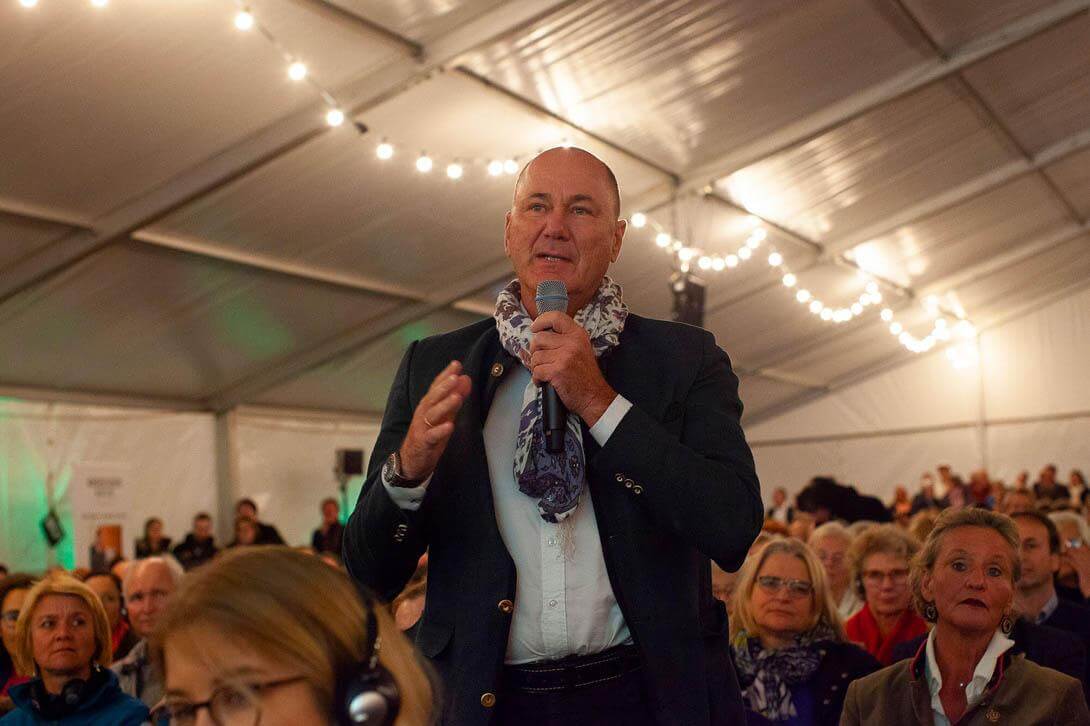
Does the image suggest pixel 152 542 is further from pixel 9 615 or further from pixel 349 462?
pixel 9 615

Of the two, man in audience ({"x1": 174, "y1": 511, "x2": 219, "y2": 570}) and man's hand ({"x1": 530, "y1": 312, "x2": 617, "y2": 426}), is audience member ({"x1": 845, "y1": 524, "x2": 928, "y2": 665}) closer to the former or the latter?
man's hand ({"x1": 530, "y1": 312, "x2": 617, "y2": 426})

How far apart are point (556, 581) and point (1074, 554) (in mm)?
4844

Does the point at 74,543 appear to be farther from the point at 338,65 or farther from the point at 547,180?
the point at 547,180

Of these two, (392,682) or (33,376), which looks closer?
(392,682)

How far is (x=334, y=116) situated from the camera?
7.34 m

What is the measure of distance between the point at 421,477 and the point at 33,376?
9.85 meters

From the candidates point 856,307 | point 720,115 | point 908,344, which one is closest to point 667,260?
point 720,115

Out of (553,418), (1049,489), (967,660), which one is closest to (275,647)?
(553,418)

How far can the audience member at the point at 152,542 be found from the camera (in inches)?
448

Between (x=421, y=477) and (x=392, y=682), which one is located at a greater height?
(x=421, y=477)

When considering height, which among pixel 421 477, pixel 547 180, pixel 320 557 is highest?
pixel 547 180

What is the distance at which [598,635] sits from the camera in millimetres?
1619

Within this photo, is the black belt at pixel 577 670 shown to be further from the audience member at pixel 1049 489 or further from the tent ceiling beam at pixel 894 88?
the audience member at pixel 1049 489

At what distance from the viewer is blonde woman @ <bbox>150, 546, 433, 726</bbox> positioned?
39.9 inches
